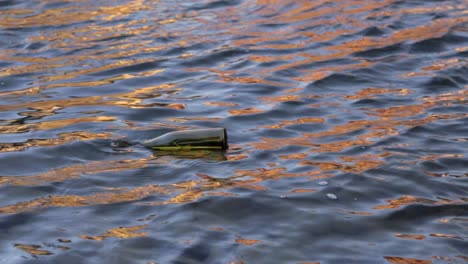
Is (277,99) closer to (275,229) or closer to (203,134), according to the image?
(203,134)

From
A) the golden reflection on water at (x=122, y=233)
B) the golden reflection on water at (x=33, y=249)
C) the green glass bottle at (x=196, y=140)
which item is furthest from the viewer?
the green glass bottle at (x=196, y=140)

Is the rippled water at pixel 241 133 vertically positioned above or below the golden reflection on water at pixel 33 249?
below


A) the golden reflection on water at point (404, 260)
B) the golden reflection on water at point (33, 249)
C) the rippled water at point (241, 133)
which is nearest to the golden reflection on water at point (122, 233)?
the rippled water at point (241, 133)

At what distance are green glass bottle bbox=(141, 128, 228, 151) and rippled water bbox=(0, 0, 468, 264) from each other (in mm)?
65

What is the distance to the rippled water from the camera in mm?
4012

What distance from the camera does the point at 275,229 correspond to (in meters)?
4.12

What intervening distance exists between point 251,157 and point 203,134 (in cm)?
31

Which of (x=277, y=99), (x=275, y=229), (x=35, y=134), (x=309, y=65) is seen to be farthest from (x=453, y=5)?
(x=275, y=229)

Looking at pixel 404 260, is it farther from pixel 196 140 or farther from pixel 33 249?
pixel 196 140

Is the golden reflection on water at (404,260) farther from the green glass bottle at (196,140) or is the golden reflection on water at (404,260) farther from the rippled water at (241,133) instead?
the green glass bottle at (196,140)

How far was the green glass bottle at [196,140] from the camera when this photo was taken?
518 centimetres

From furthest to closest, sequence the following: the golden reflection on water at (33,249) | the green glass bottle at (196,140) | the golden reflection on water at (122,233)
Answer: the green glass bottle at (196,140)
the golden reflection on water at (122,233)
the golden reflection on water at (33,249)

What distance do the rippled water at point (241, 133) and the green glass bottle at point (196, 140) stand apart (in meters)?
0.07

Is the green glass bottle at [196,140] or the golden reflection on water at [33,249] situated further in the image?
the green glass bottle at [196,140]
